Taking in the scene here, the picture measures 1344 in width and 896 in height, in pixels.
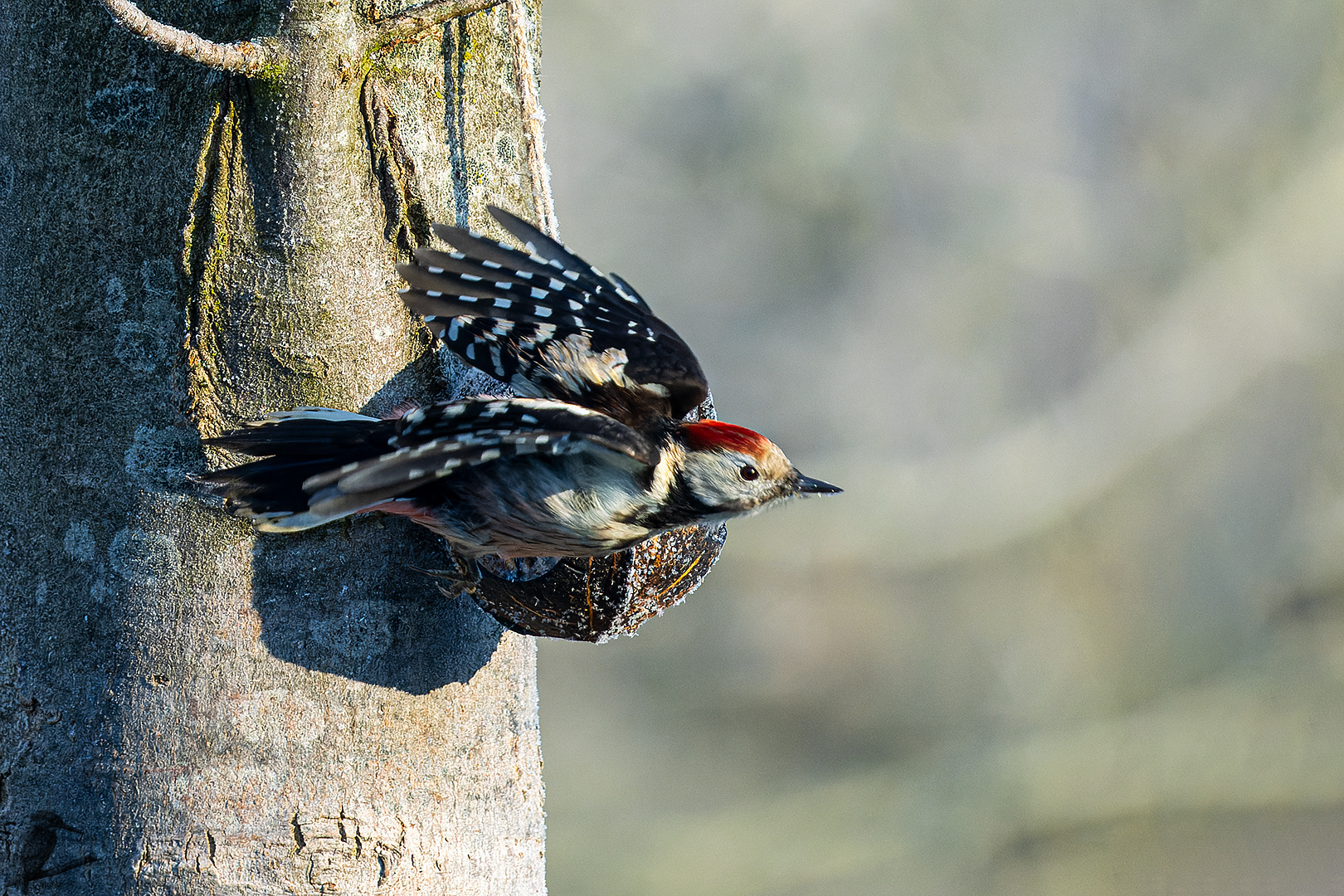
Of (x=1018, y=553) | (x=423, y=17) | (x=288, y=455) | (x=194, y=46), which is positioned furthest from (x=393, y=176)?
(x=1018, y=553)

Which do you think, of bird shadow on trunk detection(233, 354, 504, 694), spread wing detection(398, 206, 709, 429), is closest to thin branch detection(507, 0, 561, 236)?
spread wing detection(398, 206, 709, 429)

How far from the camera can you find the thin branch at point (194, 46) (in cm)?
148

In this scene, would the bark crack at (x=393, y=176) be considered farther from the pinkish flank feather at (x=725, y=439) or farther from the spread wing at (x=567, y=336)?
the pinkish flank feather at (x=725, y=439)

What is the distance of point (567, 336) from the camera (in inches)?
82.9

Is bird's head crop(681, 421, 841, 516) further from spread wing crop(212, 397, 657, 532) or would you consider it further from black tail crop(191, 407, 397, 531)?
black tail crop(191, 407, 397, 531)

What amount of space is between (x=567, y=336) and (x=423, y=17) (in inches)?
23.4

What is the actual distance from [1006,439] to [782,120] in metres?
2.06

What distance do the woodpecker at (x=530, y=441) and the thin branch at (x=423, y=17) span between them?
0.99ft

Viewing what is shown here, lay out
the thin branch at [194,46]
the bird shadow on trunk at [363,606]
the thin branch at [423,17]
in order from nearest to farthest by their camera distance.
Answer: the thin branch at [194,46], the thin branch at [423,17], the bird shadow on trunk at [363,606]

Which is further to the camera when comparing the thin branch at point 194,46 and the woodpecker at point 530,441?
the woodpecker at point 530,441

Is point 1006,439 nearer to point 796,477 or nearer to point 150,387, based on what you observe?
A: point 796,477

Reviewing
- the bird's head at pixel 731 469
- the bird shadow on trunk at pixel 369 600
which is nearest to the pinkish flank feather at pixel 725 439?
the bird's head at pixel 731 469

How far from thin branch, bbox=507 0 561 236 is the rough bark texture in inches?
4.6

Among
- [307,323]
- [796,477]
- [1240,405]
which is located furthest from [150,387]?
[1240,405]
